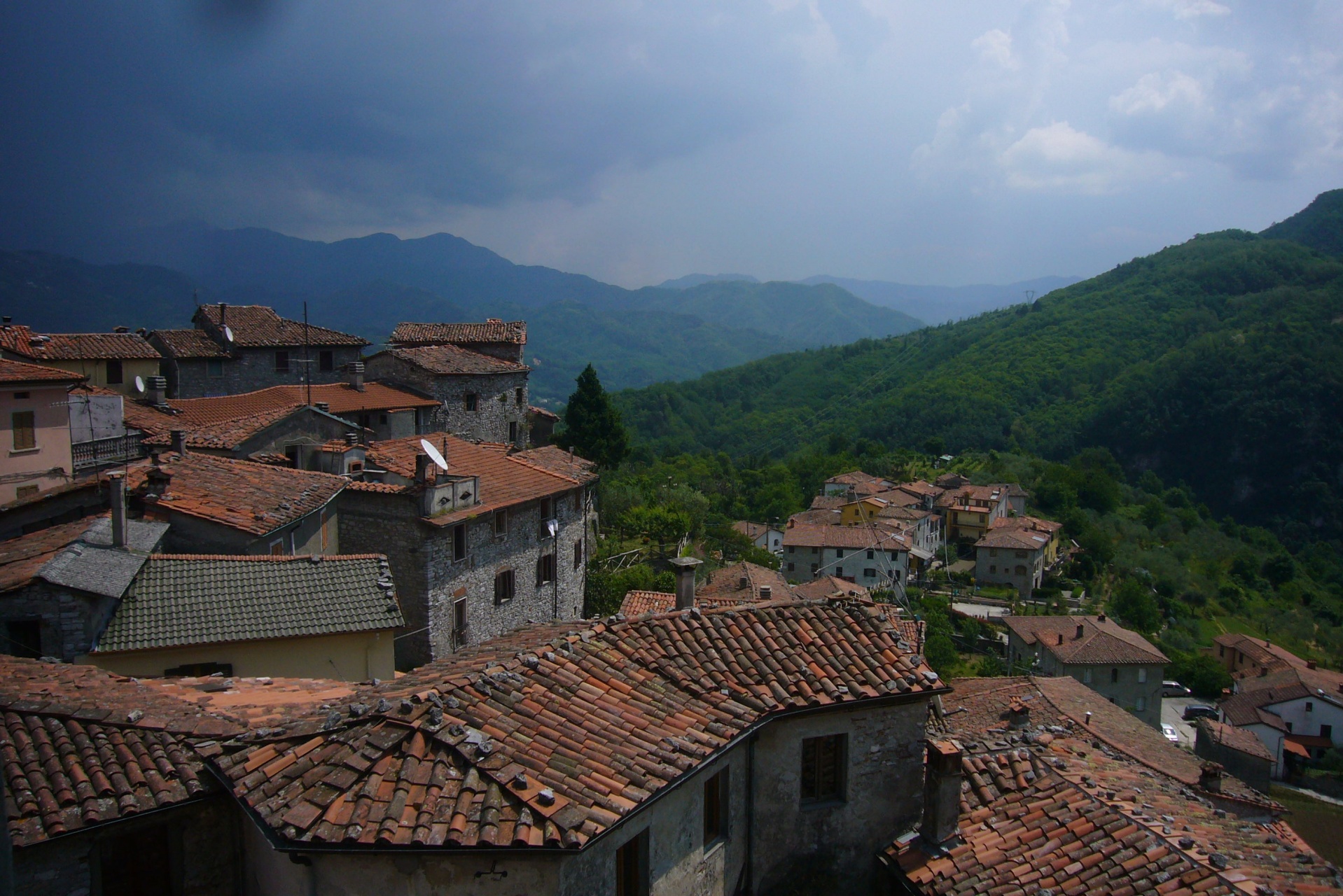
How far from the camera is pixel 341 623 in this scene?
1266 centimetres

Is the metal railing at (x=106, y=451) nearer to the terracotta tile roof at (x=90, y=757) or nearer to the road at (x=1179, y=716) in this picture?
the terracotta tile roof at (x=90, y=757)

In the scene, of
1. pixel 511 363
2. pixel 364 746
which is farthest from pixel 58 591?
pixel 511 363

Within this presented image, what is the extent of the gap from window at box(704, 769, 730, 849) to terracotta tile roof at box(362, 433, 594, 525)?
11.6 meters

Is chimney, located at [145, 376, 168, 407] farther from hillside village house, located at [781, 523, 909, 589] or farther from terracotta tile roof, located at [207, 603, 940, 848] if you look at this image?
hillside village house, located at [781, 523, 909, 589]

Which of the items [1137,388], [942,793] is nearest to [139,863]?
[942,793]

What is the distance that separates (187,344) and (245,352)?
80.7 inches

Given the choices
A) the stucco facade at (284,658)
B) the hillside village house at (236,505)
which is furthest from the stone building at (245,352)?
the stucco facade at (284,658)

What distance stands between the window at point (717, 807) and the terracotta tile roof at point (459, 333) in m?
32.4

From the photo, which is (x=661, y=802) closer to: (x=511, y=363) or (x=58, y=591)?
(x=58, y=591)

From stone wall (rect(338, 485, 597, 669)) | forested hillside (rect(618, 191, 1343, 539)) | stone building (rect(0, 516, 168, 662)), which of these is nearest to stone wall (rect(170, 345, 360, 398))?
stone wall (rect(338, 485, 597, 669))

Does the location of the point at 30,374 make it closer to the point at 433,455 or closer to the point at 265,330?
the point at 433,455

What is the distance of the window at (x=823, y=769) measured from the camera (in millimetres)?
8766

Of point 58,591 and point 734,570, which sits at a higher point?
point 58,591

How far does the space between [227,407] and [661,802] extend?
24409 millimetres
